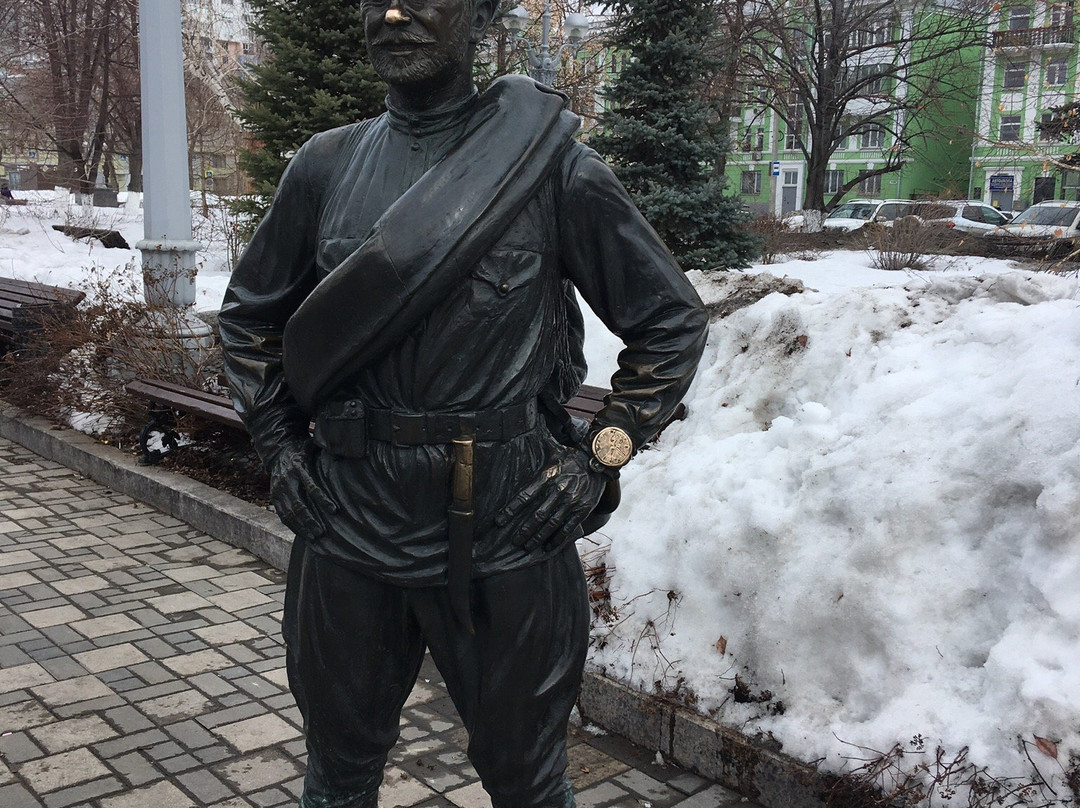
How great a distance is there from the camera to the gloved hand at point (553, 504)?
2215mm

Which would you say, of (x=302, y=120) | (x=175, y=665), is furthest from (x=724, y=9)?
(x=175, y=665)

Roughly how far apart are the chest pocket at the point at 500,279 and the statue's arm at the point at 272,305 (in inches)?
19.5

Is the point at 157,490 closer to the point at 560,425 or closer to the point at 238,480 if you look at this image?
the point at 238,480

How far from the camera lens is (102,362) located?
8.41 meters

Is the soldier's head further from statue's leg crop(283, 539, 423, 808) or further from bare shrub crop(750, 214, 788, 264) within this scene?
bare shrub crop(750, 214, 788, 264)

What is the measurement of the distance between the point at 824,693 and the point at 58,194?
2978 centimetres

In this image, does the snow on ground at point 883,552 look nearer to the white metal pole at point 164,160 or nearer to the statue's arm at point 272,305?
the statue's arm at point 272,305

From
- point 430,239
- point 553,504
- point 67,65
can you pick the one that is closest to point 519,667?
point 553,504

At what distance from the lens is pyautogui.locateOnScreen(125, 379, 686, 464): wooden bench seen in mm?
6469

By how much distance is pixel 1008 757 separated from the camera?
325 cm

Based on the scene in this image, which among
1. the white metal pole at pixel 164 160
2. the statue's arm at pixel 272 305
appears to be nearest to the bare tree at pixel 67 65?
the white metal pole at pixel 164 160

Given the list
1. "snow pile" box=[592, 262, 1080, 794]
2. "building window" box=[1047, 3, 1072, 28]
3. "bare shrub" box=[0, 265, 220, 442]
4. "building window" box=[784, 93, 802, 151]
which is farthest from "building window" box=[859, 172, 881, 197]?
"snow pile" box=[592, 262, 1080, 794]

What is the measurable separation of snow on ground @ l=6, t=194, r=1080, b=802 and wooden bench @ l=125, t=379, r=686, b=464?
1261 millimetres

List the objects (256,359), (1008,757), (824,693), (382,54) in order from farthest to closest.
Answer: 1. (824,693)
2. (1008,757)
3. (256,359)
4. (382,54)
